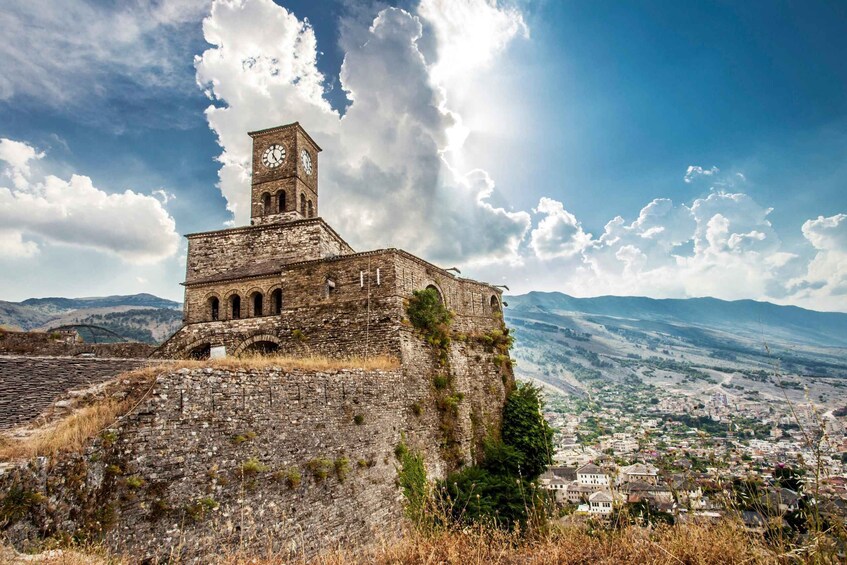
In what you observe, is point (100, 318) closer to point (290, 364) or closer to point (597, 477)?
point (290, 364)

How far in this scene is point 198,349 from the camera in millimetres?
24297

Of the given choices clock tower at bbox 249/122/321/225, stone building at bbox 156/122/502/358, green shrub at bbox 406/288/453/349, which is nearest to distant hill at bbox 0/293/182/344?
clock tower at bbox 249/122/321/225

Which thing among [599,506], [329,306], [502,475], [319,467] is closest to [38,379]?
[319,467]

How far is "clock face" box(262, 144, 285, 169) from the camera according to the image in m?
31.3

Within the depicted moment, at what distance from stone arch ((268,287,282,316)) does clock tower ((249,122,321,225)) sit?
769 cm

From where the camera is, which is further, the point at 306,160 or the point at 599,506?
the point at 306,160

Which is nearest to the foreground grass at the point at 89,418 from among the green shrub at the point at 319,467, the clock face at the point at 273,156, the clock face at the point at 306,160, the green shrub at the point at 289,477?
the green shrub at the point at 289,477

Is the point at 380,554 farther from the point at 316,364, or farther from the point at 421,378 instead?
the point at 421,378

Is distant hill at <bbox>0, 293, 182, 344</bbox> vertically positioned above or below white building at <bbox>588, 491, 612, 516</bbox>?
above

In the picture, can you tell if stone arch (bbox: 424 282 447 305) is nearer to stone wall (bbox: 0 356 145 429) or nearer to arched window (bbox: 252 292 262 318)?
arched window (bbox: 252 292 262 318)

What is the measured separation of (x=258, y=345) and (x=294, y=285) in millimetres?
4301

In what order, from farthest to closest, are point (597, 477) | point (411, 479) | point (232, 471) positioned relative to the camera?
point (597, 477) < point (411, 479) < point (232, 471)

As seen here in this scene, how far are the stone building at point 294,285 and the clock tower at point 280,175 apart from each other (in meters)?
0.07

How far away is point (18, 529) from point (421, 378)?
13.8 metres
